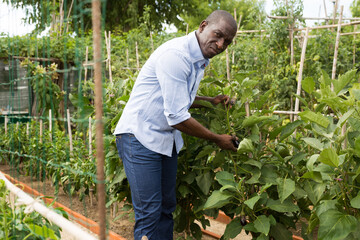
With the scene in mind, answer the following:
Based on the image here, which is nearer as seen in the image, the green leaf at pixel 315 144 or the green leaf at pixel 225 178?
the green leaf at pixel 315 144

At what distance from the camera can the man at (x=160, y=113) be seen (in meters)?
2.11

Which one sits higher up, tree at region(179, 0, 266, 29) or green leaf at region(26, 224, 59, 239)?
tree at region(179, 0, 266, 29)

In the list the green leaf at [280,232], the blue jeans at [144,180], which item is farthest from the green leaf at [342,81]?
the blue jeans at [144,180]

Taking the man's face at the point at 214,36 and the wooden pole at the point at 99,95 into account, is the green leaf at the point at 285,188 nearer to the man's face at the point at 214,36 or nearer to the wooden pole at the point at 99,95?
the man's face at the point at 214,36

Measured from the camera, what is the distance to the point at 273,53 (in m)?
6.43

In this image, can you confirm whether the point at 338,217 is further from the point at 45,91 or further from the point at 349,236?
the point at 45,91

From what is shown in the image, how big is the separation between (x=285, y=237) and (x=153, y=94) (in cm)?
118

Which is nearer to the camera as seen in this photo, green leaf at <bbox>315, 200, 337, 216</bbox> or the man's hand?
green leaf at <bbox>315, 200, 337, 216</bbox>

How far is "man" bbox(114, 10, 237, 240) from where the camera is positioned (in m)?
2.11

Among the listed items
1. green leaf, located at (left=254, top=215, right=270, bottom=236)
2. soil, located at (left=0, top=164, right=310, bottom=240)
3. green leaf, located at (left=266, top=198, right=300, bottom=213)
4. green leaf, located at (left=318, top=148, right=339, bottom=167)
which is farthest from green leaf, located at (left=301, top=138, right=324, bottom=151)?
soil, located at (left=0, top=164, right=310, bottom=240)

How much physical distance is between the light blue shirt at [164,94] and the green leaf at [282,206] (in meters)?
0.66

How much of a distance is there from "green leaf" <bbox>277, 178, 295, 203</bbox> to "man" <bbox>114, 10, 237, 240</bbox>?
12.9 inches

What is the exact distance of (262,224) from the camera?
223cm

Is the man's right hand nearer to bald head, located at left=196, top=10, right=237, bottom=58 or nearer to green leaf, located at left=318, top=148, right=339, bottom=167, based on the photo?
bald head, located at left=196, top=10, right=237, bottom=58
